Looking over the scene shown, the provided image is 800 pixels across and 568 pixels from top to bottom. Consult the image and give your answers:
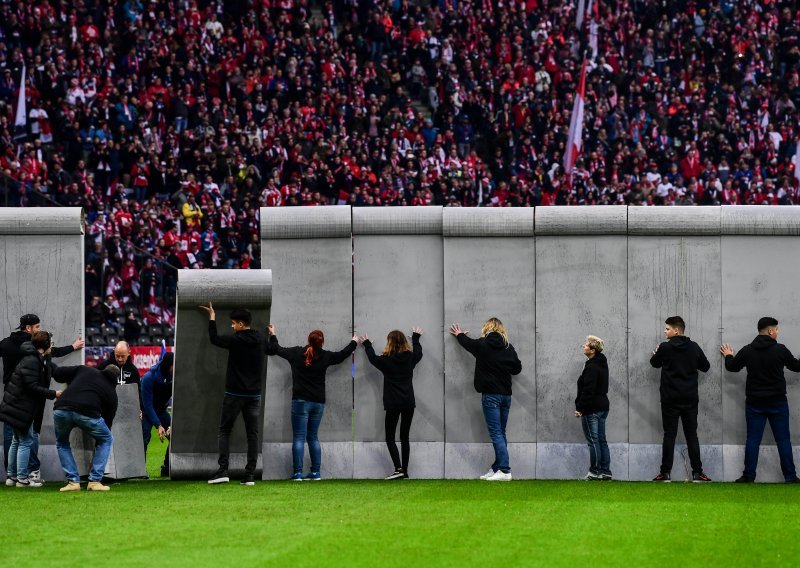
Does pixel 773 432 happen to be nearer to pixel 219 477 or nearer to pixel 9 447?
pixel 219 477

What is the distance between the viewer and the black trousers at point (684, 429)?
15742mm

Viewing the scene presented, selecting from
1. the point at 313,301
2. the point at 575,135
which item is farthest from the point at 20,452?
the point at 575,135

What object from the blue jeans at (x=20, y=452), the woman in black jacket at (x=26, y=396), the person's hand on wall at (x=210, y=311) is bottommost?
the blue jeans at (x=20, y=452)

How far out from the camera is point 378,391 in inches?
649

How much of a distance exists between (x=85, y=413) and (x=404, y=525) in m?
4.76

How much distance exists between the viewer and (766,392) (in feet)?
51.5

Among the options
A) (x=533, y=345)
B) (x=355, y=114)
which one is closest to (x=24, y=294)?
(x=533, y=345)

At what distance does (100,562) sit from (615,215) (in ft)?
28.5

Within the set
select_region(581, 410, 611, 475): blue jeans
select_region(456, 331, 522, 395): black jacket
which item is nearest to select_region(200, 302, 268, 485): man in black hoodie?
select_region(456, 331, 522, 395): black jacket

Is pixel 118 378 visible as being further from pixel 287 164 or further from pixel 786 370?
pixel 287 164

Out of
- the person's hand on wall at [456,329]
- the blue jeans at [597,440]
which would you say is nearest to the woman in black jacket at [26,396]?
the person's hand on wall at [456,329]

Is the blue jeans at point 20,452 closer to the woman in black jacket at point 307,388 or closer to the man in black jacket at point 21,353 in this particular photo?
the man in black jacket at point 21,353

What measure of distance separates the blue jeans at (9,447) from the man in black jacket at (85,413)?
52cm

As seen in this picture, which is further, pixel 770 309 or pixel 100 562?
pixel 770 309
